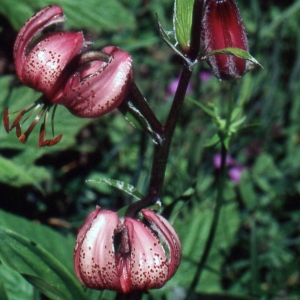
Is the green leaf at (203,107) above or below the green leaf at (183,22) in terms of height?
below

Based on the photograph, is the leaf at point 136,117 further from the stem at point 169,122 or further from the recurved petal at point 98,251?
the recurved petal at point 98,251

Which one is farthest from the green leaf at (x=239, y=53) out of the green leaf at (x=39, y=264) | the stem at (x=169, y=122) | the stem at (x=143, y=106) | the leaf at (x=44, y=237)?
the leaf at (x=44, y=237)

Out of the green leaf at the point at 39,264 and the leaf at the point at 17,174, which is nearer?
the green leaf at the point at 39,264

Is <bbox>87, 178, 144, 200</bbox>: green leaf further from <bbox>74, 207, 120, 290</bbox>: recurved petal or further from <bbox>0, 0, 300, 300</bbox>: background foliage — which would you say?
<bbox>0, 0, 300, 300</bbox>: background foliage

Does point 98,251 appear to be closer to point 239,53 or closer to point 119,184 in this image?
point 119,184

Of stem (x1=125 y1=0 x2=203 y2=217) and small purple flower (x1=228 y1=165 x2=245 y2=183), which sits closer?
stem (x1=125 y1=0 x2=203 y2=217)

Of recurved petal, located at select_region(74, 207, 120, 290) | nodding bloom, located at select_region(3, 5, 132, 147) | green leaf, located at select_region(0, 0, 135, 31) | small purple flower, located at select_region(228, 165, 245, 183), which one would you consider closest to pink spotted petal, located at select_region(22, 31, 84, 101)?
nodding bloom, located at select_region(3, 5, 132, 147)

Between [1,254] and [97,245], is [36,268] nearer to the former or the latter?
[1,254]
